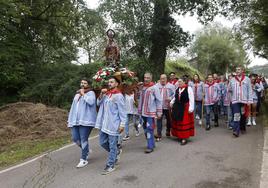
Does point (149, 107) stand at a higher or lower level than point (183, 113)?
higher

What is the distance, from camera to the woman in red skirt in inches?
363

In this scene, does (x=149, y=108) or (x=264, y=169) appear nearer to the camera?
(x=264, y=169)

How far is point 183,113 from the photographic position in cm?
931

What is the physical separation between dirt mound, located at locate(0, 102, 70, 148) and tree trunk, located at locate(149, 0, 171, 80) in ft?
25.3

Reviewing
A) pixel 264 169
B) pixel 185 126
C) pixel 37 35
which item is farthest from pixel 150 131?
pixel 37 35

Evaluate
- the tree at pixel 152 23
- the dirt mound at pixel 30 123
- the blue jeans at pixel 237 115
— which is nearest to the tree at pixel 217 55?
the tree at pixel 152 23

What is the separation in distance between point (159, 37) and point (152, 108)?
11.6m

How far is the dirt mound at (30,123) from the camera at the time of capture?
11344 millimetres

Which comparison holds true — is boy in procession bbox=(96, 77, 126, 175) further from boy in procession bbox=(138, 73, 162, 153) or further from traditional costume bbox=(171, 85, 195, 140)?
traditional costume bbox=(171, 85, 195, 140)

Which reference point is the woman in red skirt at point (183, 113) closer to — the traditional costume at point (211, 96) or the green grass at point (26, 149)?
the traditional costume at point (211, 96)

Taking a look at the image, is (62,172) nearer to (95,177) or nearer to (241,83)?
(95,177)

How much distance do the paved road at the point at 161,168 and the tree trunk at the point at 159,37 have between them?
35.2 feet

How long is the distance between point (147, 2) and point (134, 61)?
334 cm

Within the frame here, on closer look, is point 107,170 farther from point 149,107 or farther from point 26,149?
point 26,149
